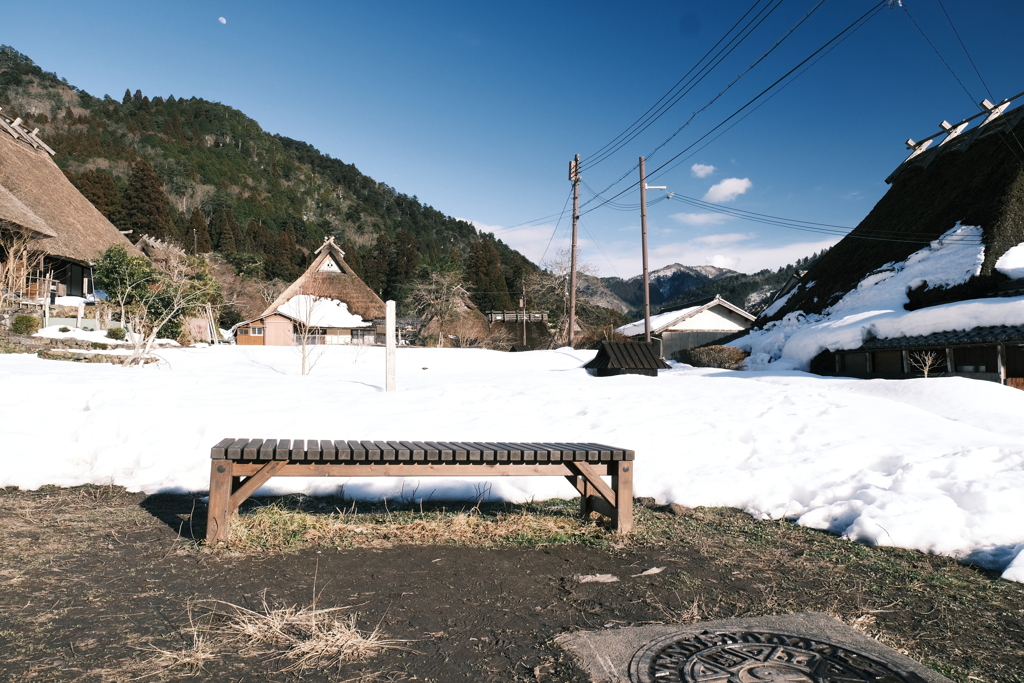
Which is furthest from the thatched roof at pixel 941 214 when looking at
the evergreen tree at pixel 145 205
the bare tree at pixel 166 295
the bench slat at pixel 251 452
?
the evergreen tree at pixel 145 205

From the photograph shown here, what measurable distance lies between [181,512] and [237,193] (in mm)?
99669

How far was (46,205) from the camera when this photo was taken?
2730cm

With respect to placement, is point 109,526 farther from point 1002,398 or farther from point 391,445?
point 1002,398

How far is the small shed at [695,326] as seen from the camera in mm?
35719

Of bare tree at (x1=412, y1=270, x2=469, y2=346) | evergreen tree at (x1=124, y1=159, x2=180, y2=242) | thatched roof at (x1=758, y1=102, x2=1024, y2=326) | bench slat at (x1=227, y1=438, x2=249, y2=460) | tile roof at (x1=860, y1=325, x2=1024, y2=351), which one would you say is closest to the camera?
bench slat at (x1=227, y1=438, x2=249, y2=460)

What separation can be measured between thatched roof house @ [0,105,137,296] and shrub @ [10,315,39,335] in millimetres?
5218

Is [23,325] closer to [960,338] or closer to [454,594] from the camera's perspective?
[454,594]

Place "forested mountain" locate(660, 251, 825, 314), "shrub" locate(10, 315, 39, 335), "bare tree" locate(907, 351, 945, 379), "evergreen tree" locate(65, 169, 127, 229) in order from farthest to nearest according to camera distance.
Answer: "forested mountain" locate(660, 251, 825, 314)
"evergreen tree" locate(65, 169, 127, 229)
"bare tree" locate(907, 351, 945, 379)
"shrub" locate(10, 315, 39, 335)

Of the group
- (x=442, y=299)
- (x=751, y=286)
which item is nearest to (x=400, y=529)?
(x=442, y=299)

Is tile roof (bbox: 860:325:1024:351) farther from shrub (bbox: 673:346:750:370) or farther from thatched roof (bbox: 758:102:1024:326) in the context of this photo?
shrub (bbox: 673:346:750:370)

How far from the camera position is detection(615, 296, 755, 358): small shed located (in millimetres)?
35719

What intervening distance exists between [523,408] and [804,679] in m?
6.52

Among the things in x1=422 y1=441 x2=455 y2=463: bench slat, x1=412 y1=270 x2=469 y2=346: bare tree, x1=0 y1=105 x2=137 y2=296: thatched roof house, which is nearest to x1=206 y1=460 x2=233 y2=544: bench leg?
x1=422 y1=441 x2=455 y2=463: bench slat

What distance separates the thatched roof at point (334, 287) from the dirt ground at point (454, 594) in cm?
3584
